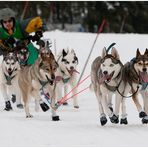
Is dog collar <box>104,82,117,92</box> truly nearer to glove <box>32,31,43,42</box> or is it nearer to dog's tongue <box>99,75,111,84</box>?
dog's tongue <box>99,75,111,84</box>

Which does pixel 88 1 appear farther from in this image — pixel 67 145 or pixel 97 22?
pixel 67 145

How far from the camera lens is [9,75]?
35.1ft

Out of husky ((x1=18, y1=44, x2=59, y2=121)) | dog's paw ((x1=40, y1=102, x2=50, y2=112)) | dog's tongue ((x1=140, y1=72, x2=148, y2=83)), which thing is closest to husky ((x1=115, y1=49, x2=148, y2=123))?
dog's tongue ((x1=140, y1=72, x2=148, y2=83))

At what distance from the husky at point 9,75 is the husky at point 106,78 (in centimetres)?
233

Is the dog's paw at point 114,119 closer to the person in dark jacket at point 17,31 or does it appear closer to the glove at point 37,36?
the person in dark jacket at point 17,31

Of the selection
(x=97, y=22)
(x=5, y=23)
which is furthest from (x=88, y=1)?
(x=5, y=23)

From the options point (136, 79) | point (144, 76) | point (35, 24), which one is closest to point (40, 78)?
point (136, 79)

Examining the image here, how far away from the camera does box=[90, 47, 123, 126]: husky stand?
8.00 m

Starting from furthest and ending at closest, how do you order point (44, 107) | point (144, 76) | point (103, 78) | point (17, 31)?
point (17, 31) → point (44, 107) → point (103, 78) → point (144, 76)

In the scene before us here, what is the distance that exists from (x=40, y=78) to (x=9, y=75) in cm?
192

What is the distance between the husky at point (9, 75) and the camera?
34.4ft

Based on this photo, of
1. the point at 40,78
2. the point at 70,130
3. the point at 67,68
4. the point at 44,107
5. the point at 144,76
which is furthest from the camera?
the point at 67,68

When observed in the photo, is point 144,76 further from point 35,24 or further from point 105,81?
point 35,24

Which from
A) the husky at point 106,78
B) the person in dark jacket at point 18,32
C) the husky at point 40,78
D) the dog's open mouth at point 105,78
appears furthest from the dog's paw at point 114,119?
the person in dark jacket at point 18,32
